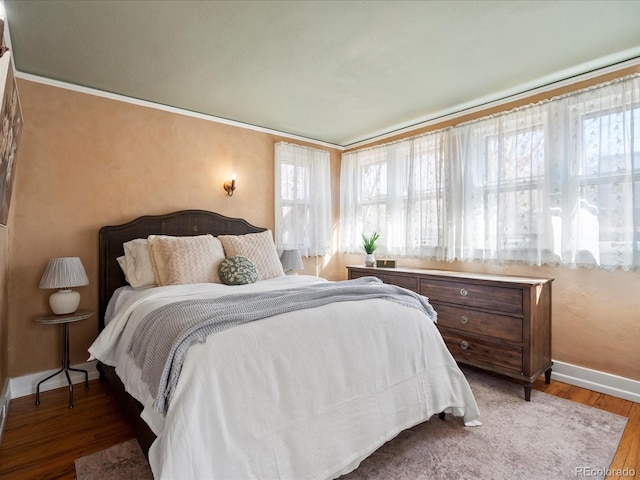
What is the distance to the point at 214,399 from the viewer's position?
131 centimetres

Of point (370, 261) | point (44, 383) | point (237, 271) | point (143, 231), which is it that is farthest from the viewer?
point (370, 261)

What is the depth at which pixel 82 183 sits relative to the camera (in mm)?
2887

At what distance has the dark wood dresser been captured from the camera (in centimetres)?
255

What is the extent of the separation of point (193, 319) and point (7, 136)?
1537mm

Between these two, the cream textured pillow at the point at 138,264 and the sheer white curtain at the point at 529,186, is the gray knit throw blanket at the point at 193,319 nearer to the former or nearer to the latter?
the cream textured pillow at the point at 138,264

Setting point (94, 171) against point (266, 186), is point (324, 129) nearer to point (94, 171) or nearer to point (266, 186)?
point (266, 186)

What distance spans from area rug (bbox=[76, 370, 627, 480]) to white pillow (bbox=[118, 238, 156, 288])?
1.19 metres

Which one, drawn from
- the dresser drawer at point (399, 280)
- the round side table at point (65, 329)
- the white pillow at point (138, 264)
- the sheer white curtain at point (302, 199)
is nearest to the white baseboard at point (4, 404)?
the round side table at point (65, 329)

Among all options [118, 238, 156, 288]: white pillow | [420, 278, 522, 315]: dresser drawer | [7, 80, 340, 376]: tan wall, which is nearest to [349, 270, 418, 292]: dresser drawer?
[420, 278, 522, 315]: dresser drawer

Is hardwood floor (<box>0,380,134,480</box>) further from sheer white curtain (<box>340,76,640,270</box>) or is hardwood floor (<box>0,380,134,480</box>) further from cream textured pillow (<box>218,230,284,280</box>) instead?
sheer white curtain (<box>340,76,640,270</box>)

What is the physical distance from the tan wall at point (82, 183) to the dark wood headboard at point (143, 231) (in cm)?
10

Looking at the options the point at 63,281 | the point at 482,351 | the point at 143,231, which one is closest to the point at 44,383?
the point at 63,281

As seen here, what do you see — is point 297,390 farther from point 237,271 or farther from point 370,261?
point 370,261

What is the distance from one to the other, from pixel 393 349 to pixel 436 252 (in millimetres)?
1994
